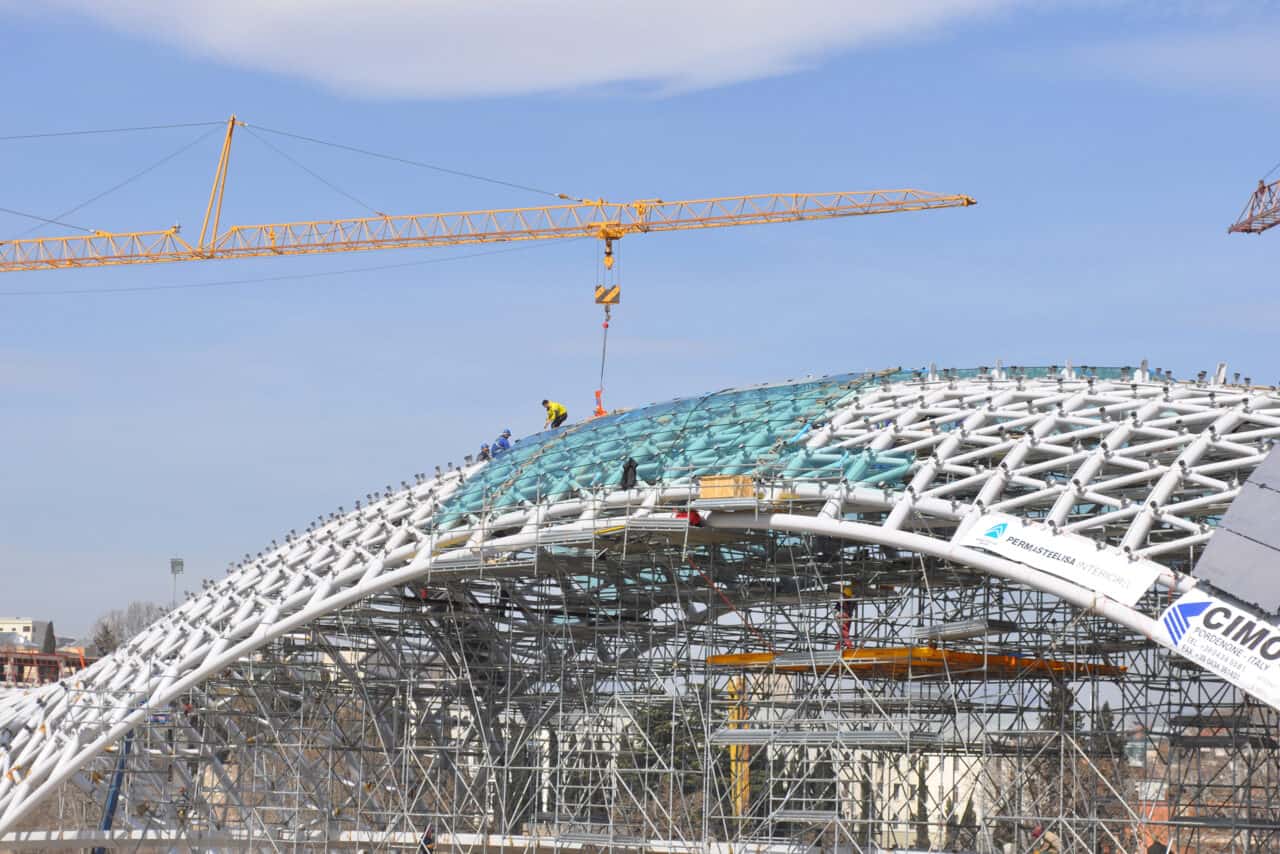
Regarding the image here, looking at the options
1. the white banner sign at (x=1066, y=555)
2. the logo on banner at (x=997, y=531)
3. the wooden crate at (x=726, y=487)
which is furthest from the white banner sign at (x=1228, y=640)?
the wooden crate at (x=726, y=487)

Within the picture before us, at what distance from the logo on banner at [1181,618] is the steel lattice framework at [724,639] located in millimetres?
169

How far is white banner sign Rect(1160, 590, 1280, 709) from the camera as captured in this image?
33.8 meters

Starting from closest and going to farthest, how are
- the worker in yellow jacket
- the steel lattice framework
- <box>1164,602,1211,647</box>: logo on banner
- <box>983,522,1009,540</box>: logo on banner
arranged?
<box>1164,602,1211,647</box>: logo on banner, <box>983,522,1009,540</box>: logo on banner, the steel lattice framework, the worker in yellow jacket

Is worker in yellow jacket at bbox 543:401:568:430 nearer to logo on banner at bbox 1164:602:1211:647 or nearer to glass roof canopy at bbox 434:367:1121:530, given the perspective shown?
glass roof canopy at bbox 434:367:1121:530

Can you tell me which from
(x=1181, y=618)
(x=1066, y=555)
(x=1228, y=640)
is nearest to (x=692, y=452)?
(x=1066, y=555)

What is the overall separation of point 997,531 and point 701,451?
1150 cm

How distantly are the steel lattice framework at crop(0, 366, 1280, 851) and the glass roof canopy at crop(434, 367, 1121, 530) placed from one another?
154mm

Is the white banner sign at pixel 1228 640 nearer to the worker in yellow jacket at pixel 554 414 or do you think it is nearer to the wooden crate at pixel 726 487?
the wooden crate at pixel 726 487

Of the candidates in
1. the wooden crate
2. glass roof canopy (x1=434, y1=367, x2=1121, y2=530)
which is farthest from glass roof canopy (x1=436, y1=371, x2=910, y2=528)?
the wooden crate

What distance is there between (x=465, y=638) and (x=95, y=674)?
12.3m

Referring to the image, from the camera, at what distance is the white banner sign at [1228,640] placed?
111ft

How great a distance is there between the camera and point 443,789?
6331 centimetres

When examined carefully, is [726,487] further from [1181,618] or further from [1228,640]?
[1228,640]

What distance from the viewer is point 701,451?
48.4m
